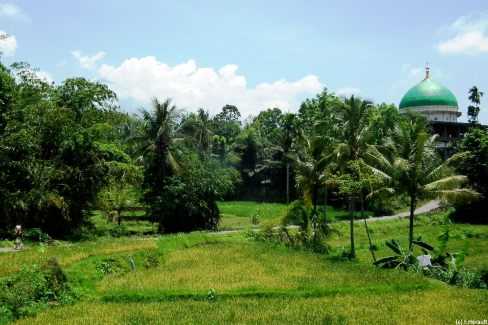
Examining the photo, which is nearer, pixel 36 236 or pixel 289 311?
pixel 289 311

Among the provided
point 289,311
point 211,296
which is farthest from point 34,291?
point 289,311

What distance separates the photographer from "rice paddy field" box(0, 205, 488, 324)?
1057 cm

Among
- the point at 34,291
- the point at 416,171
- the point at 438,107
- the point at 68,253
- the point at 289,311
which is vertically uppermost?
the point at 438,107

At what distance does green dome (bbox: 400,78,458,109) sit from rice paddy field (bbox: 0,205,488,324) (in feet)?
123

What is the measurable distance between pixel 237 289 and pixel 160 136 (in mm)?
17672

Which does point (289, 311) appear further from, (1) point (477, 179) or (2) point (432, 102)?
(2) point (432, 102)

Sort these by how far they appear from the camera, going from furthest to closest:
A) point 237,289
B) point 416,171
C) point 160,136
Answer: point 160,136, point 416,171, point 237,289

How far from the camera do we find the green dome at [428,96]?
54.4 meters

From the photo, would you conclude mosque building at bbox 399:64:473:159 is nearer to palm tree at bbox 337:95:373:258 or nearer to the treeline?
the treeline

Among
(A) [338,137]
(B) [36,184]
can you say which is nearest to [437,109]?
(A) [338,137]

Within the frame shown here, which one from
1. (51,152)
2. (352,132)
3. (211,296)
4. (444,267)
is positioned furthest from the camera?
(51,152)

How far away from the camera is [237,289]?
12.8m

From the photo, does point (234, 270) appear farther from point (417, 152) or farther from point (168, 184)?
point (168, 184)

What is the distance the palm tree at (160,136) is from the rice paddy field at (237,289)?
9406 millimetres
